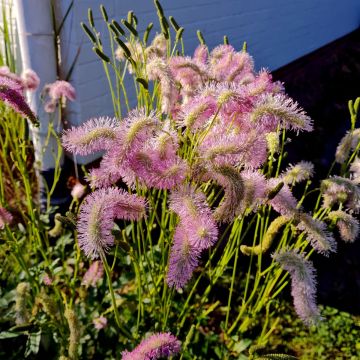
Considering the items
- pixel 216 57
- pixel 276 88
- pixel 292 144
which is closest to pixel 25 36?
pixel 216 57

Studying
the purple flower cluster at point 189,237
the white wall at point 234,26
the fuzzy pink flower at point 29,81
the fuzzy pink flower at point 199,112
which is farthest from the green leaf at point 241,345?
the white wall at point 234,26

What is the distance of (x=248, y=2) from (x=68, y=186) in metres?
2.81

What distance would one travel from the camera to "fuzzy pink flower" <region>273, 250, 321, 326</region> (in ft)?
3.87

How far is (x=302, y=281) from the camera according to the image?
1.17 m

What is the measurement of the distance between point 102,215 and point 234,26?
3732 mm

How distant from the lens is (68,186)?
2730mm

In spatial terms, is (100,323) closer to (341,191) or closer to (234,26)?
(341,191)

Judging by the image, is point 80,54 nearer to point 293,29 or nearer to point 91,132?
point 91,132

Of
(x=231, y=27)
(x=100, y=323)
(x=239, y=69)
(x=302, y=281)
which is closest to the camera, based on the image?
(x=302, y=281)

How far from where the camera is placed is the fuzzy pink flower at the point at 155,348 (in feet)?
3.64

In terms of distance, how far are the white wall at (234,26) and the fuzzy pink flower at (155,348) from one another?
1.82m

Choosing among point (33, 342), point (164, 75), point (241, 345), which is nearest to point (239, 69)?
point (164, 75)

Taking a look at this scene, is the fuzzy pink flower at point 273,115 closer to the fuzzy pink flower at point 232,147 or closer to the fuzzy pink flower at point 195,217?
the fuzzy pink flower at point 232,147

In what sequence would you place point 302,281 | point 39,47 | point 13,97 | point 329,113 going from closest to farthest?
1. point 302,281
2. point 13,97
3. point 39,47
4. point 329,113
